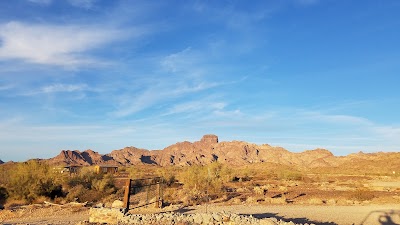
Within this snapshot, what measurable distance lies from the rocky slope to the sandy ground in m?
106

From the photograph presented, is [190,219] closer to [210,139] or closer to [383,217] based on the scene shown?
[383,217]

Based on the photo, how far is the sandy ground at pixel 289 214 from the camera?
777 inches

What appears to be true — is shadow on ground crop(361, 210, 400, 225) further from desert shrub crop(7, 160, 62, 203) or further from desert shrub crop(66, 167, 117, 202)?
desert shrub crop(7, 160, 62, 203)

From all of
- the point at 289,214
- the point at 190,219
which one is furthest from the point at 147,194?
the point at 289,214

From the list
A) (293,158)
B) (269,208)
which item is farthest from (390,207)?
(293,158)

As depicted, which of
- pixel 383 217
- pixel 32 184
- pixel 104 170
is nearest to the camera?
pixel 383 217

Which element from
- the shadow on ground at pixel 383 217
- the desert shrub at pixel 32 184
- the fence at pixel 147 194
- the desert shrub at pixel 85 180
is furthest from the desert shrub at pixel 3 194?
the shadow on ground at pixel 383 217

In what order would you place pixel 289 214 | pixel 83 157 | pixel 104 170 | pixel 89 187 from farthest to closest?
pixel 83 157 → pixel 104 170 → pixel 89 187 → pixel 289 214

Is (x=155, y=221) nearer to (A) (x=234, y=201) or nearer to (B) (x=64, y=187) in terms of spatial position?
(A) (x=234, y=201)

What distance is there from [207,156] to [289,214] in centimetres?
14563

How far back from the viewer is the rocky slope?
140913 millimetres

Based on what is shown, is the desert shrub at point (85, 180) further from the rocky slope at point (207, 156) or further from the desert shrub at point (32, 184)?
the rocky slope at point (207, 156)

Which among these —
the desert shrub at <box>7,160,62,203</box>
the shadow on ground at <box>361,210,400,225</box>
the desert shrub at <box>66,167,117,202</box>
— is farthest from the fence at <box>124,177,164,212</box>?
the shadow on ground at <box>361,210,400,225</box>

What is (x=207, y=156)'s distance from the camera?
547 ft
